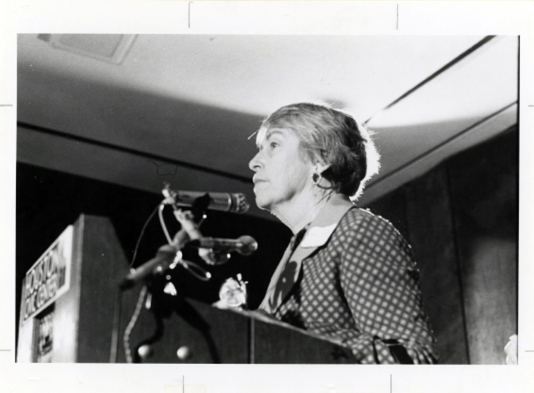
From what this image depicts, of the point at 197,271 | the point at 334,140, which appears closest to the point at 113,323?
the point at 197,271

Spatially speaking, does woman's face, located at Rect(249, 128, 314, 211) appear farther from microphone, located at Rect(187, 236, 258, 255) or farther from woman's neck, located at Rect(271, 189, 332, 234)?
microphone, located at Rect(187, 236, 258, 255)

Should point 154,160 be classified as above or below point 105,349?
above

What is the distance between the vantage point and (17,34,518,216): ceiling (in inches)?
93.0

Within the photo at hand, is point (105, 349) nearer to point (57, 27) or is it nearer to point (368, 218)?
point (368, 218)

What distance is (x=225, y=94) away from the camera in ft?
7.80

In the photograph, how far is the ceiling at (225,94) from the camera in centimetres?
236

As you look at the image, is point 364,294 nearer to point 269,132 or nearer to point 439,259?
point 439,259

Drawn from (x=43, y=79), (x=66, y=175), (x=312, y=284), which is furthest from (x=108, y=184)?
(x=312, y=284)

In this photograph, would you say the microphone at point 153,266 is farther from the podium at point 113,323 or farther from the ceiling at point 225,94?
the ceiling at point 225,94

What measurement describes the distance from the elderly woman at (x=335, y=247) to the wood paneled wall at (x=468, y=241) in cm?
8

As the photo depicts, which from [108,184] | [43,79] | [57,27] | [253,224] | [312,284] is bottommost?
[312,284]

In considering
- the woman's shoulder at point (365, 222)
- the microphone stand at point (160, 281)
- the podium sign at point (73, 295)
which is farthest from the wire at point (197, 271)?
the woman's shoulder at point (365, 222)
